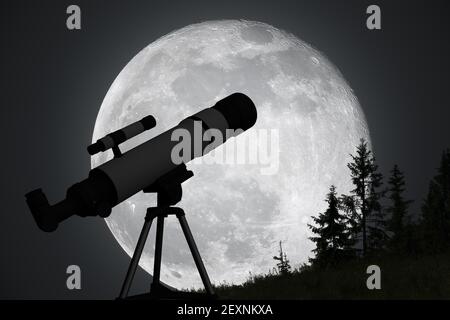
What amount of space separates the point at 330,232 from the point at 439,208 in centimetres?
746

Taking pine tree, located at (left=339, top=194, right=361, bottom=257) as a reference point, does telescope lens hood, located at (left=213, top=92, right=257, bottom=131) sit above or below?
above

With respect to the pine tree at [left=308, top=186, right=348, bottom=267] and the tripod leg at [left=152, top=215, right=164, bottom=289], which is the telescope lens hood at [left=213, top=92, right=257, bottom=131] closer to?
the tripod leg at [left=152, top=215, right=164, bottom=289]

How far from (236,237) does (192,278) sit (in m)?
2.26

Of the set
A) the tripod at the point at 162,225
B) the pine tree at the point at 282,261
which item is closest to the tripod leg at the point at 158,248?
the tripod at the point at 162,225

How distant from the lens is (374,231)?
17.5 m

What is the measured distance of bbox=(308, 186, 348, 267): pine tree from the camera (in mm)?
14688

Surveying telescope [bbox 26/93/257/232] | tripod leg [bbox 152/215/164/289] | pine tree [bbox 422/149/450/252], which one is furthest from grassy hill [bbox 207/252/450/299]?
pine tree [bbox 422/149/450/252]

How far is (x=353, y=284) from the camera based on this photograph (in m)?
7.87

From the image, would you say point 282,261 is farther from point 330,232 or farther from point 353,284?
point 353,284

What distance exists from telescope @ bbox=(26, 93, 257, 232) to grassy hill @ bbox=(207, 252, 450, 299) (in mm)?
2988
